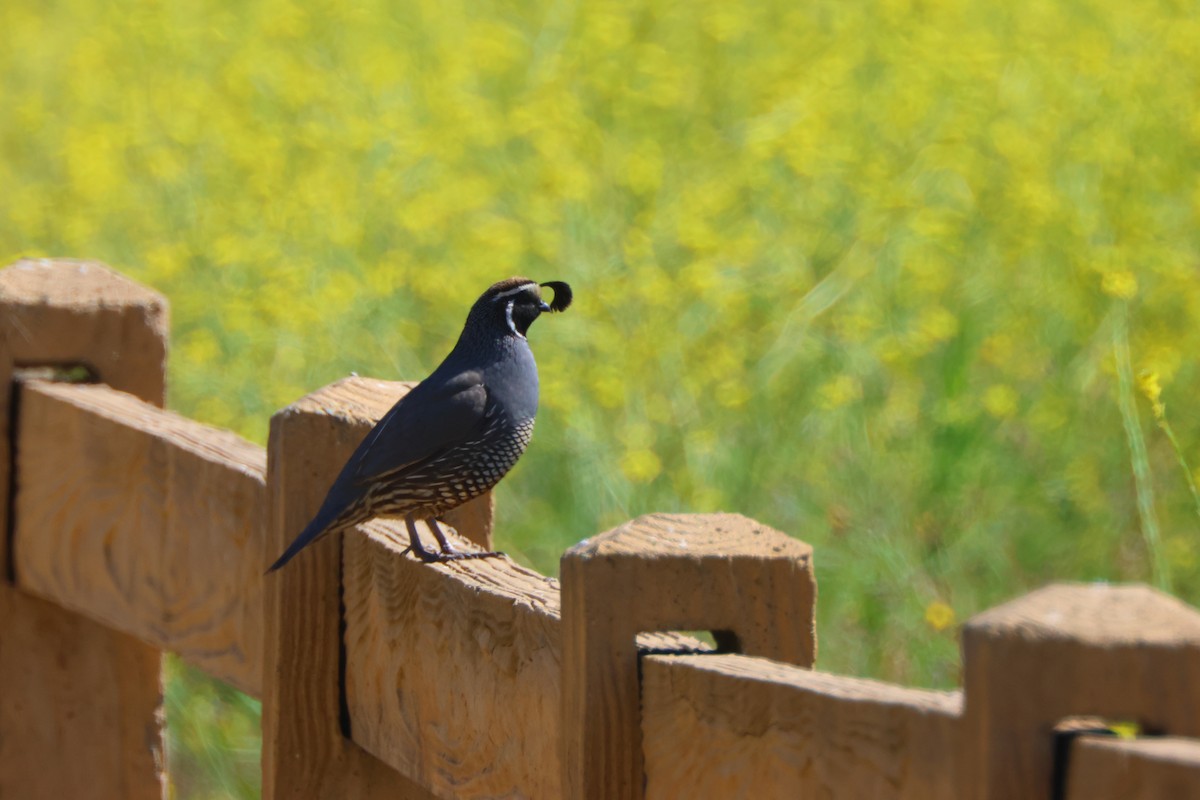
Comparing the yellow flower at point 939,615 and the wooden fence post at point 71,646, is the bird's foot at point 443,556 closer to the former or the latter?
the wooden fence post at point 71,646

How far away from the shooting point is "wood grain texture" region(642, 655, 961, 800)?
108 cm

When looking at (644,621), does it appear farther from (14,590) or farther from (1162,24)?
(1162,24)

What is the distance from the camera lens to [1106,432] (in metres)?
5.31

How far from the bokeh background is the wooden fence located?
76.0 inches

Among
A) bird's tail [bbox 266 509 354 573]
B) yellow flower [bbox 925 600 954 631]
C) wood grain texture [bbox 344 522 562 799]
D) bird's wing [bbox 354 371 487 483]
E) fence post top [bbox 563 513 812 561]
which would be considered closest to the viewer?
fence post top [bbox 563 513 812 561]

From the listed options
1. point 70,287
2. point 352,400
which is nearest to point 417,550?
point 352,400

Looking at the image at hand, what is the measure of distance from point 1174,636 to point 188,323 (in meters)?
5.75

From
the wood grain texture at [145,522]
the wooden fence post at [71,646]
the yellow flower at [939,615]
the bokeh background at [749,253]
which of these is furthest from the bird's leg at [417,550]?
the yellow flower at [939,615]

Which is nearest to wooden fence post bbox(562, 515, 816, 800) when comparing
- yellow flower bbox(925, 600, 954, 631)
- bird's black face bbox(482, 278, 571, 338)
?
Result: bird's black face bbox(482, 278, 571, 338)

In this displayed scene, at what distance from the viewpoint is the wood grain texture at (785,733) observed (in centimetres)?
108

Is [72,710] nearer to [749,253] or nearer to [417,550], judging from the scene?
[417,550]

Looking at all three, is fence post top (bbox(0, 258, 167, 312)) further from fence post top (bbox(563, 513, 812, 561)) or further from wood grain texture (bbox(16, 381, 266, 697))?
fence post top (bbox(563, 513, 812, 561))

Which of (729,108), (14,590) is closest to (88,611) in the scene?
(14,590)

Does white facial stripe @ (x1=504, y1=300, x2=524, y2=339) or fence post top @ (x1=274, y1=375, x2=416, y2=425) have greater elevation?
white facial stripe @ (x1=504, y1=300, x2=524, y2=339)
